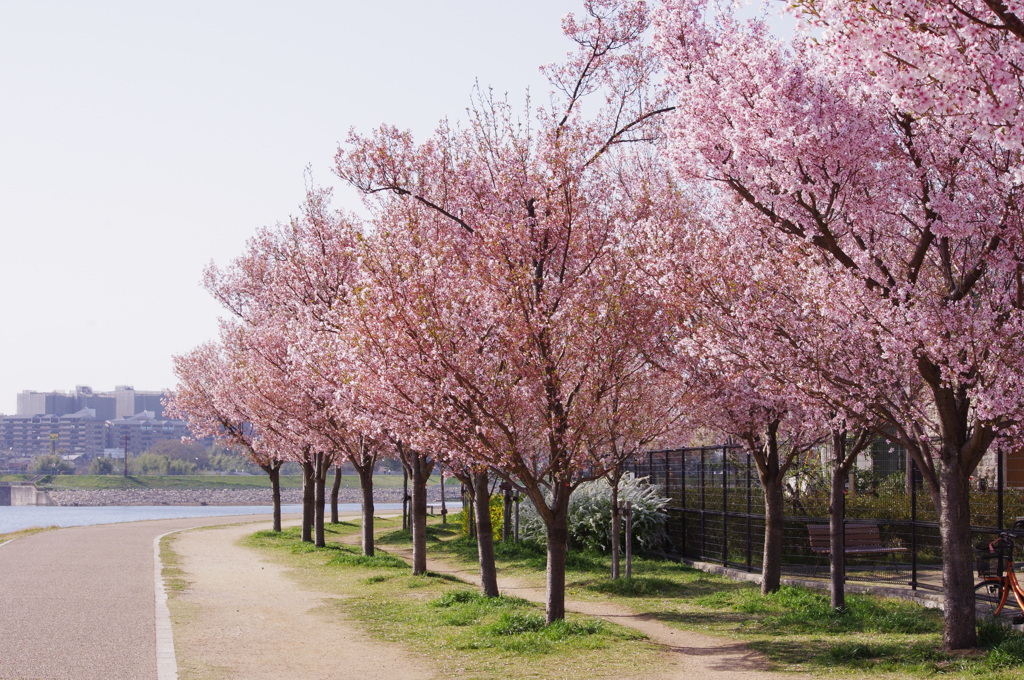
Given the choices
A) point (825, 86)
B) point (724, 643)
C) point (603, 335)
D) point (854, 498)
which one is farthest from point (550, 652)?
point (854, 498)

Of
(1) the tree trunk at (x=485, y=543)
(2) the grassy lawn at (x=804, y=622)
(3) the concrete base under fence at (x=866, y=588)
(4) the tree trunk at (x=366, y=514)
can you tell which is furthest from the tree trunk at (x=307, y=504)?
(1) the tree trunk at (x=485, y=543)

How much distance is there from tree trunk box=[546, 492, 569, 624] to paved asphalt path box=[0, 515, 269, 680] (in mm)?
4747

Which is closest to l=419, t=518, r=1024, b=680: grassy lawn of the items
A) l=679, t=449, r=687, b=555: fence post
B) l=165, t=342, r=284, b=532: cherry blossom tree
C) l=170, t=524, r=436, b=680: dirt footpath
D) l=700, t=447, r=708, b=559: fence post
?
l=700, t=447, r=708, b=559: fence post

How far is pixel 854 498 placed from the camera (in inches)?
805

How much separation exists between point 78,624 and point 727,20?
11.1 meters

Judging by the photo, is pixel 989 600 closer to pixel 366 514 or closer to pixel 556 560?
pixel 556 560

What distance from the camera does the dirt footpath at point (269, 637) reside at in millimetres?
10758

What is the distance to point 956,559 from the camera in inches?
420

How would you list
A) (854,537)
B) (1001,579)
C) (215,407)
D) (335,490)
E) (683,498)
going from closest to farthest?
(1001,579), (854,537), (683,498), (215,407), (335,490)

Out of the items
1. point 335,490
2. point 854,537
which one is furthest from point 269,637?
point 335,490

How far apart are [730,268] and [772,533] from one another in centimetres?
520

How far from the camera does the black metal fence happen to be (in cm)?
1692

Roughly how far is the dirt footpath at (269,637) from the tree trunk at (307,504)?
10424mm

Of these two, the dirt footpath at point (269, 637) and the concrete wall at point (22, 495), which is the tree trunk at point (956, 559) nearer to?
the dirt footpath at point (269, 637)
